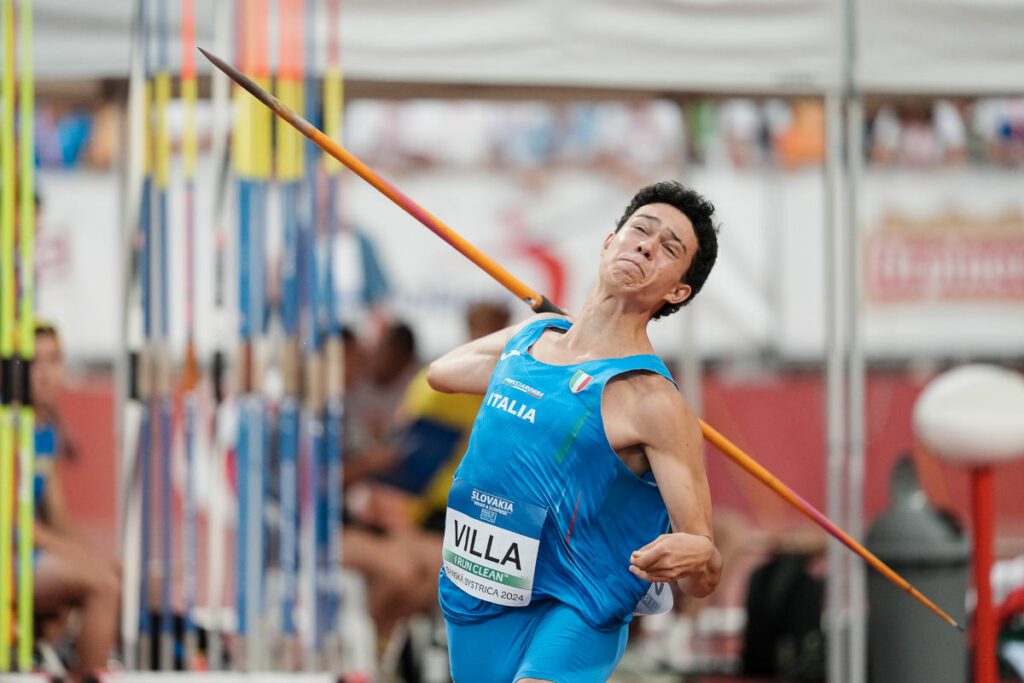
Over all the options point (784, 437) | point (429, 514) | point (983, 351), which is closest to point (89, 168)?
point (429, 514)

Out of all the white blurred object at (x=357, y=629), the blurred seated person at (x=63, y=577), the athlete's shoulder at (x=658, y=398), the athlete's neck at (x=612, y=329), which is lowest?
the white blurred object at (x=357, y=629)

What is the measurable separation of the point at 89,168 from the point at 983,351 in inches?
199

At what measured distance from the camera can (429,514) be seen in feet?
22.0

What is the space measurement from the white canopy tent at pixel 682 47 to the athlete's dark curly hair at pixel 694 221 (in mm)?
2065

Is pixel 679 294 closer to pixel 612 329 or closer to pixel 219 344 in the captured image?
pixel 612 329

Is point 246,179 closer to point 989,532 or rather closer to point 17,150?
point 17,150

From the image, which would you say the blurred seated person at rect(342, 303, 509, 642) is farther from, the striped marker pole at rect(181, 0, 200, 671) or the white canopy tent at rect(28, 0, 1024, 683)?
the white canopy tent at rect(28, 0, 1024, 683)

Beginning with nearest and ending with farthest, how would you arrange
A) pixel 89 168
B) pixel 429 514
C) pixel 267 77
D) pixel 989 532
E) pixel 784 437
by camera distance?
pixel 989 532 < pixel 267 77 < pixel 429 514 < pixel 89 168 < pixel 784 437

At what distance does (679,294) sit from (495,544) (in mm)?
683

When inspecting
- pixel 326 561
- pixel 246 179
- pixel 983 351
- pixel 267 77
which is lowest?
pixel 326 561

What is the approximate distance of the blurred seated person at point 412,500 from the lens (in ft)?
21.0

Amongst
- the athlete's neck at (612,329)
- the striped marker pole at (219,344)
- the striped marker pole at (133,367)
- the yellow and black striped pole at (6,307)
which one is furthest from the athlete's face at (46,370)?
the athlete's neck at (612,329)

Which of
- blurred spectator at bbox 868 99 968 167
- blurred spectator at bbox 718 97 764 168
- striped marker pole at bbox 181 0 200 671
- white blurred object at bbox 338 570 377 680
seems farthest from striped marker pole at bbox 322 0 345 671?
A: blurred spectator at bbox 868 99 968 167

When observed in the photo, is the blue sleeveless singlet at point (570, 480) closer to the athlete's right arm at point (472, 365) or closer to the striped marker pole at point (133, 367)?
the athlete's right arm at point (472, 365)
